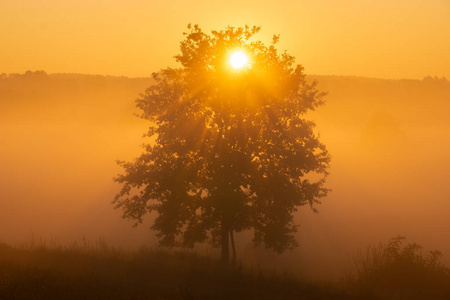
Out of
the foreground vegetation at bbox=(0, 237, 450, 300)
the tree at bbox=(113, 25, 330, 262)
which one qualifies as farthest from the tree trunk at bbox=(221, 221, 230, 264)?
the foreground vegetation at bbox=(0, 237, 450, 300)

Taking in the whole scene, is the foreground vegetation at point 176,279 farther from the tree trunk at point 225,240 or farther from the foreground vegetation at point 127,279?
the tree trunk at point 225,240

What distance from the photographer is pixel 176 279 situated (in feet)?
54.6

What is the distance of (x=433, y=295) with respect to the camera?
1792cm

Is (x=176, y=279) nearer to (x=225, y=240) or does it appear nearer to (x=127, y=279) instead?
(x=127, y=279)

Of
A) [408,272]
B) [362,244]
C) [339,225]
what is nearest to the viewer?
[408,272]

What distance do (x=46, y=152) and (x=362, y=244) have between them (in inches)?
3432

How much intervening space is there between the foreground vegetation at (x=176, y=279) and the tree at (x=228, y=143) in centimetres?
260

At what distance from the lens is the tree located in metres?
22.0

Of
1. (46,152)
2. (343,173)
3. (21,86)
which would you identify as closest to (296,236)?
(343,173)

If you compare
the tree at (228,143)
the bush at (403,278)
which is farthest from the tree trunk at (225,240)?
the bush at (403,278)

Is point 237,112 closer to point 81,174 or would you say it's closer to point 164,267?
point 164,267

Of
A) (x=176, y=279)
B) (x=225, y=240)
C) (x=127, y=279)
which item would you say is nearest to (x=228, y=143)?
(x=225, y=240)

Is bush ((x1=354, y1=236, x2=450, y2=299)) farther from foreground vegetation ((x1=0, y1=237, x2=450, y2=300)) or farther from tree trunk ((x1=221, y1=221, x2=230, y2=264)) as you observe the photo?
tree trunk ((x1=221, y1=221, x2=230, y2=264))

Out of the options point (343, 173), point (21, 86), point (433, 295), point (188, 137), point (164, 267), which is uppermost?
point (21, 86)
